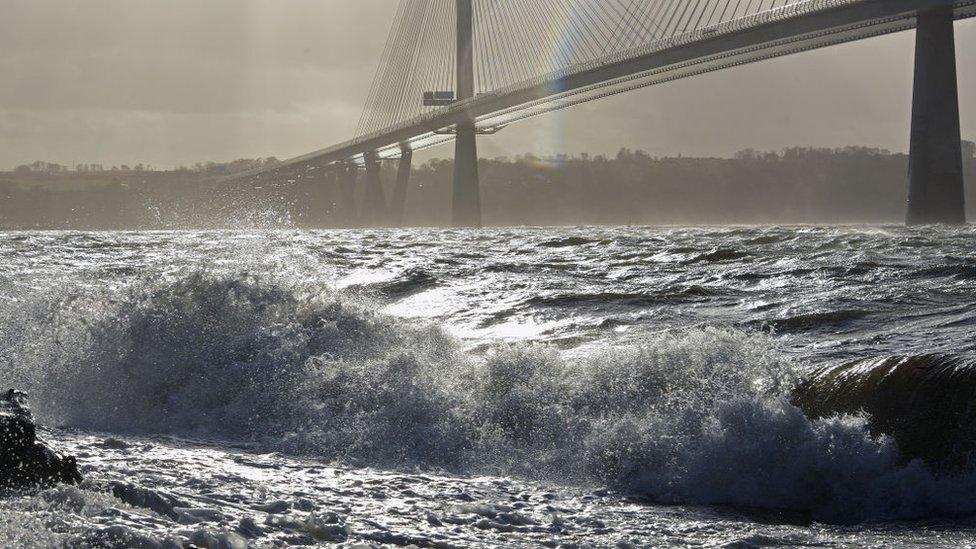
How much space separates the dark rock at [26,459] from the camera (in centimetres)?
418

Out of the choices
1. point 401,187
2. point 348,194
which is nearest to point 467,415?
point 401,187

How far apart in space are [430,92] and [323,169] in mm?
17295

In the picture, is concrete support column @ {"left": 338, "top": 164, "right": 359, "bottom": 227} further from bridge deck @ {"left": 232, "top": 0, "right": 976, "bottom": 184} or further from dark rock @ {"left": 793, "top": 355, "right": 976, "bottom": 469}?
dark rock @ {"left": 793, "top": 355, "right": 976, "bottom": 469}

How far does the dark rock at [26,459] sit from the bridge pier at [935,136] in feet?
131

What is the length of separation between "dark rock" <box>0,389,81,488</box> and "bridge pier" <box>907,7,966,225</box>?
131 ft

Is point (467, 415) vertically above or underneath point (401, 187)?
underneath

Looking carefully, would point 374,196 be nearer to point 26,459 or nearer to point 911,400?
point 911,400

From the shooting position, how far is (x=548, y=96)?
165 ft

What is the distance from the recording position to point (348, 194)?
275 ft

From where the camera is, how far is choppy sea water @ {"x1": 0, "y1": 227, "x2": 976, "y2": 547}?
4.49 m

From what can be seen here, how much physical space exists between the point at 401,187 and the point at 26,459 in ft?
235

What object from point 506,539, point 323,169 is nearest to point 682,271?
point 506,539

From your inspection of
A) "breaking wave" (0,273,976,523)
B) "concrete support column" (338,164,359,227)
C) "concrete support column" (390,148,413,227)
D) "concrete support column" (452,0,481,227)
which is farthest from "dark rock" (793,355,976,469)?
"concrete support column" (338,164,359,227)

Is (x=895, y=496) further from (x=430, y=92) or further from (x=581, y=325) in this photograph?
(x=430, y=92)
